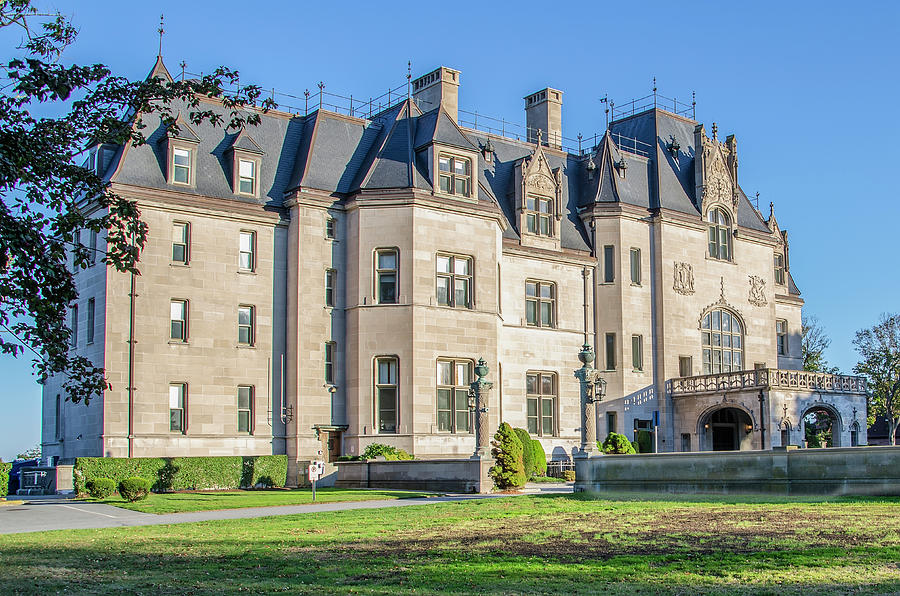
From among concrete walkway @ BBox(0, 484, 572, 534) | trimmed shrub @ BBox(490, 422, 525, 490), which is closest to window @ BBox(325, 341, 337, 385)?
trimmed shrub @ BBox(490, 422, 525, 490)

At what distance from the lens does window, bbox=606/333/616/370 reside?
156ft

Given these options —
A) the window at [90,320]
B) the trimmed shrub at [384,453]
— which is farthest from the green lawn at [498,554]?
the window at [90,320]

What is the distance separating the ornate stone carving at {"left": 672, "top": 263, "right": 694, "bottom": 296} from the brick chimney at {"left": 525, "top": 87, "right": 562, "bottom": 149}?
29.3ft

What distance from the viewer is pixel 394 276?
4019 centimetres

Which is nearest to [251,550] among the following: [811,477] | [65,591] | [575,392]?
[65,591]

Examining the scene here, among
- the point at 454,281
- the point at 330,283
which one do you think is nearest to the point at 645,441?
the point at 454,281

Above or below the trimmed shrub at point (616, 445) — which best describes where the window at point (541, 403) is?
above

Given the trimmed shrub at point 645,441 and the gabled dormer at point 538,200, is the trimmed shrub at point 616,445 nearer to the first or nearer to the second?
the trimmed shrub at point 645,441

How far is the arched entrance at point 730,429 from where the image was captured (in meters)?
49.9

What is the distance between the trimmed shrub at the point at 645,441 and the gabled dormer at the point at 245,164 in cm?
2083

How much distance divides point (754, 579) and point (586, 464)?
1677 centimetres

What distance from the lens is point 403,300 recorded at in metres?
39.6

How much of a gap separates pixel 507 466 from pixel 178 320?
1380cm

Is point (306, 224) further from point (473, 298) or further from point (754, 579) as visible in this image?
point (754, 579)
